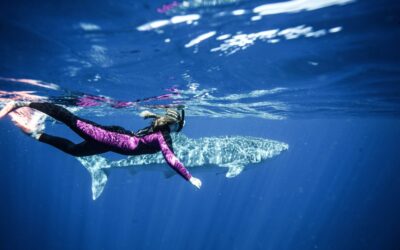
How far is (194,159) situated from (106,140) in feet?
33.7

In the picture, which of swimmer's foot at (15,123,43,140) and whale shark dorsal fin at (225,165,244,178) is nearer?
swimmer's foot at (15,123,43,140)

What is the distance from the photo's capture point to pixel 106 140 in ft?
25.8

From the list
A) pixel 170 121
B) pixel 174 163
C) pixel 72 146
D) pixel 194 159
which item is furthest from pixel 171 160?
pixel 194 159

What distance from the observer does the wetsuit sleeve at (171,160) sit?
7.62 metres

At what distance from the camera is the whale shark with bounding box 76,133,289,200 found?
17219 mm

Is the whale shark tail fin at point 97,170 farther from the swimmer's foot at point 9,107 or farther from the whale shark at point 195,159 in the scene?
the swimmer's foot at point 9,107

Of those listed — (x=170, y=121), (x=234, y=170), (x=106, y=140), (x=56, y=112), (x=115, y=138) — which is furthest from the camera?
(x=234, y=170)

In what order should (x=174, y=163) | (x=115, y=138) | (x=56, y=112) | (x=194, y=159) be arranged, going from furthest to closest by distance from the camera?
(x=194, y=159) < (x=115, y=138) < (x=174, y=163) < (x=56, y=112)

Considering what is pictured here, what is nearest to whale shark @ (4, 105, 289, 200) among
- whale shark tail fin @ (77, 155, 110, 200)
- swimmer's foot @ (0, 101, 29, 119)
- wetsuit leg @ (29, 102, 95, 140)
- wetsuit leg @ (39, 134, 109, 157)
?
whale shark tail fin @ (77, 155, 110, 200)

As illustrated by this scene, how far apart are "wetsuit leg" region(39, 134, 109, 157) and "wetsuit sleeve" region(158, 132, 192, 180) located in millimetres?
1632

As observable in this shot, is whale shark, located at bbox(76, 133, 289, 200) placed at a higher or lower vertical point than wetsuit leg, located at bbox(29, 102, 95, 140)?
lower

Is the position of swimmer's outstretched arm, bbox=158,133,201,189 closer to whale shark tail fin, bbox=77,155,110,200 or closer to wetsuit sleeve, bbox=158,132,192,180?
wetsuit sleeve, bbox=158,132,192,180

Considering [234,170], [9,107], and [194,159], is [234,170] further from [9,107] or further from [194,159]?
[9,107]

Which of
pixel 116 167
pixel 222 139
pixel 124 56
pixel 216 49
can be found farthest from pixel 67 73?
pixel 222 139
